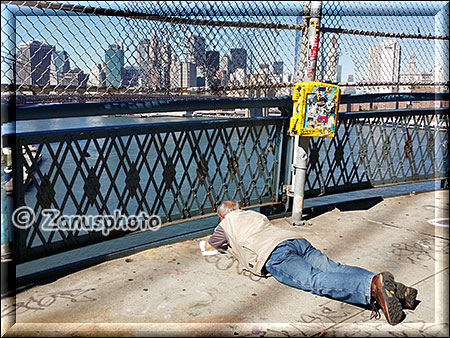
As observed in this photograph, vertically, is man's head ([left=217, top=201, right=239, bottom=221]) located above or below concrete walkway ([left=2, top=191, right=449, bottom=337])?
above

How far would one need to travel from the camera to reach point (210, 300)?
3.54 meters

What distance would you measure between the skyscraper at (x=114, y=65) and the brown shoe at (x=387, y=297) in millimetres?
2802

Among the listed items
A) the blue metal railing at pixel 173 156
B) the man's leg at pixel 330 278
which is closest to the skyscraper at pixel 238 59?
the blue metal railing at pixel 173 156

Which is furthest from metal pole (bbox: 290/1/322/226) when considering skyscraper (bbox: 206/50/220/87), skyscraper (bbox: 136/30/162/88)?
skyscraper (bbox: 136/30/162/88)

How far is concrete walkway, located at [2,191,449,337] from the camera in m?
3.15

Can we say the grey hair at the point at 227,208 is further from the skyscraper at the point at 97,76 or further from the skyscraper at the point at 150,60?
the skyscraper at the point at 97,76

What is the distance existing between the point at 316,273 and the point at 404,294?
0.66 metres

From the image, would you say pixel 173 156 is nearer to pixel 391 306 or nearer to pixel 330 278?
pixel 330 278

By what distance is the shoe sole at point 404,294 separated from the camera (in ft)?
10.9

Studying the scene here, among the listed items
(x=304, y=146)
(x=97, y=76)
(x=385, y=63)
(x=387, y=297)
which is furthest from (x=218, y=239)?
(x=385, y=63)

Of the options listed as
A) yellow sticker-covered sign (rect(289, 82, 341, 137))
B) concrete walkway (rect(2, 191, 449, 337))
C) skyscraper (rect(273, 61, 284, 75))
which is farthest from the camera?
skyscraper (rect(273, 61, 284, 75))

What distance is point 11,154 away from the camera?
3562 mm

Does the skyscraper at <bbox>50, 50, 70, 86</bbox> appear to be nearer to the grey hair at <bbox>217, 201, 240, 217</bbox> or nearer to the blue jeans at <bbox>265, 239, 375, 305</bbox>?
the grey hair at <bbox>217, 201, 240, 217</bbox>

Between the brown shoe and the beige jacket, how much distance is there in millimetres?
815
